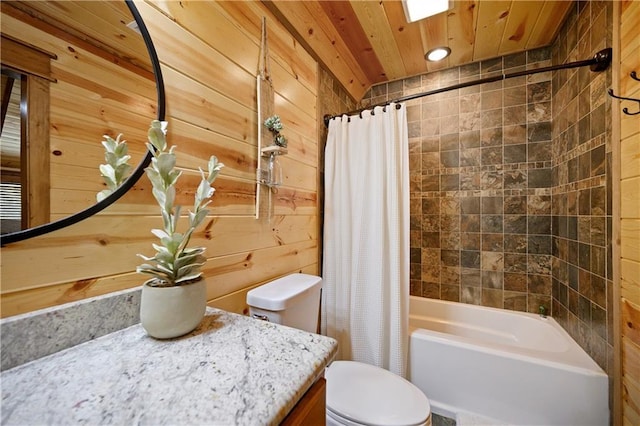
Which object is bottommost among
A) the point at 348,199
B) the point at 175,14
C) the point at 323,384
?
the point at 323,384

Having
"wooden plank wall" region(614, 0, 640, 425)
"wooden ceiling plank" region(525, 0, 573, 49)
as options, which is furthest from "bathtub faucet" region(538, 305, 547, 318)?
"wooden ceiling plank" region(525, 0, 573, 49)

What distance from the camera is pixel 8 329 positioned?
0.47 metres

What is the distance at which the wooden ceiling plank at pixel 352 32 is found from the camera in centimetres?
137

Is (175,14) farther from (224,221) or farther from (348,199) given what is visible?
(348,199)

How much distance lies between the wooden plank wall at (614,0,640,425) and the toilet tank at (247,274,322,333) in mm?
Answer: 1243

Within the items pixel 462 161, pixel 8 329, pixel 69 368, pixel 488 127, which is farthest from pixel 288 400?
pixel 488 127

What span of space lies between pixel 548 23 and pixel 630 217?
55.3 inches

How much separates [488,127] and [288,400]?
89.9 inches

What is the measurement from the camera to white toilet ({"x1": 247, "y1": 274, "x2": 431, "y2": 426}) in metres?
0.90

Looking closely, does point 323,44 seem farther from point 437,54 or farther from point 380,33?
point 437,54

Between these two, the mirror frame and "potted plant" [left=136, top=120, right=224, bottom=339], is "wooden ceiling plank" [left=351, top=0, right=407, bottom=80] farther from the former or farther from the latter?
"potted plant" [left=136, top=120, right=224, bottom=339]

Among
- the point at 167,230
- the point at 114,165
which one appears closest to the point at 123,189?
the point at 114,165

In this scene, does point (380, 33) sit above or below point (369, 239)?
above

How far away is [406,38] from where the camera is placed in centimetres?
162
